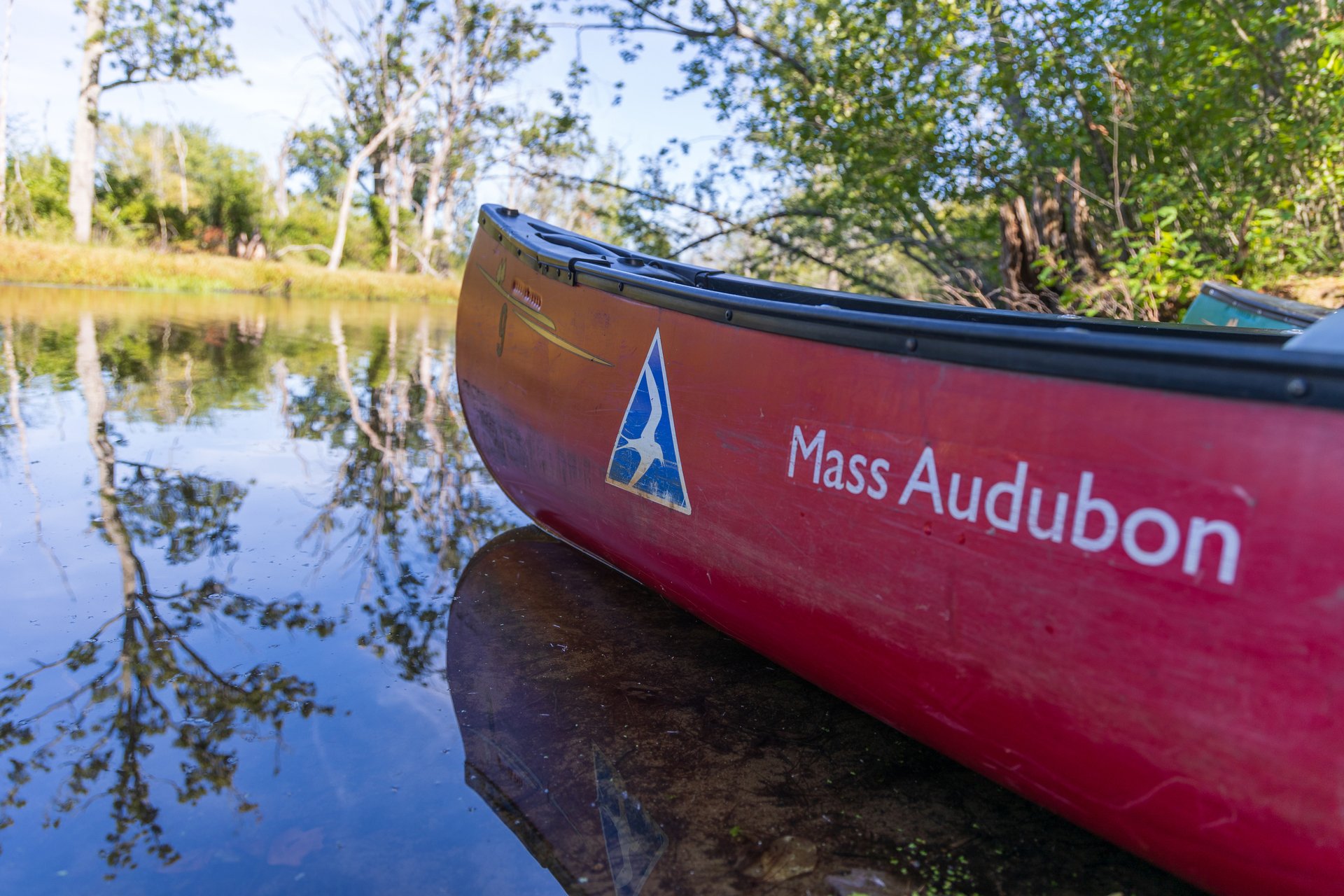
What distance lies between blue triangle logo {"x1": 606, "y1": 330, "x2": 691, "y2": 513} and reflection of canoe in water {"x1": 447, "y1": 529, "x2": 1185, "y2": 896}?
494 millimetres

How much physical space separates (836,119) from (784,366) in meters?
6.79

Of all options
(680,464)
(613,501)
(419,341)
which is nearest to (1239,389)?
(680,464)

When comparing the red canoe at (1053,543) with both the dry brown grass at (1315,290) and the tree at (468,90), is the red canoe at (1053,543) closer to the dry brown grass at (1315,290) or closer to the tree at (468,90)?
the dry brown grass at (1315,290)

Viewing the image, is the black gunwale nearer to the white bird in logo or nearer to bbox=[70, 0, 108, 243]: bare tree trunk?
the white bird in logo

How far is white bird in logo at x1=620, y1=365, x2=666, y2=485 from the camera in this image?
2.47 meters

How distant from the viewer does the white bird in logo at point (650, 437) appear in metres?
2.47

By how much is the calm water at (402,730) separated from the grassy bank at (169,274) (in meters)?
15.4

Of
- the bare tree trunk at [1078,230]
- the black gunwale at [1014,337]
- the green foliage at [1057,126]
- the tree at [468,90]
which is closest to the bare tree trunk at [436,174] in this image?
the tree at [468,90]

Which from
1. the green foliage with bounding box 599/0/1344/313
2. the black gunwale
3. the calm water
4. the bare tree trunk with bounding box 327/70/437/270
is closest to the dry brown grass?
the green foliage with bounding box 599/0/1344/313

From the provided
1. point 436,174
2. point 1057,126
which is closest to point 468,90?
point 436,174

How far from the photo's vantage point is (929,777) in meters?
1.97

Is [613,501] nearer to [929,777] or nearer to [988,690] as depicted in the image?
[929,777]

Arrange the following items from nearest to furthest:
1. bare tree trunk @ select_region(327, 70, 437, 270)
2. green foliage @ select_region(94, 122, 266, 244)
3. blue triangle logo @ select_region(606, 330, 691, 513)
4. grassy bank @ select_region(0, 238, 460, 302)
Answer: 1. blue triangle logo @ select_region(606, 330, 691, 513)
2. grassy bank @ select_region(0, 238, 460, 302)
3. green foliage @ select_region(94, 122, 266, 244)
4. bare tree trunk @ select_region(327, 70, 437, 270)

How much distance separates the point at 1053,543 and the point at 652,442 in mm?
1271
